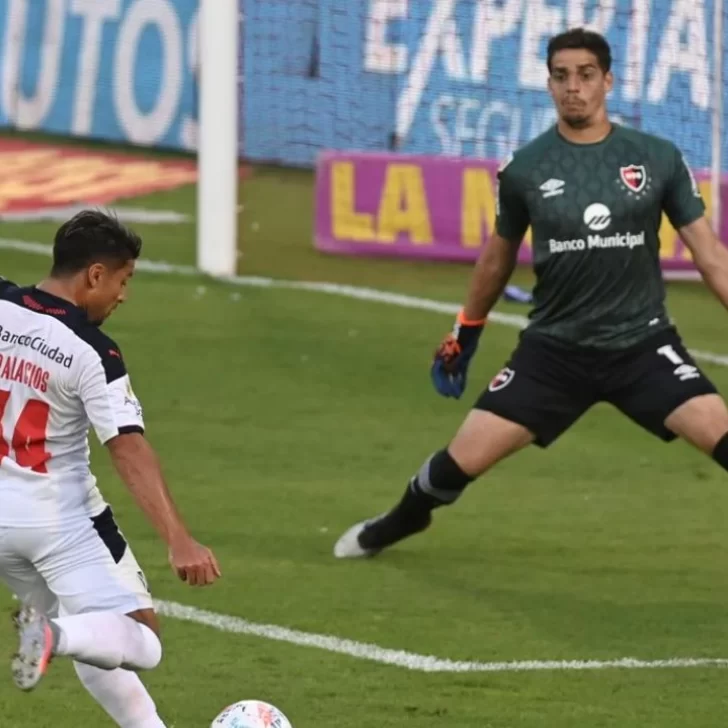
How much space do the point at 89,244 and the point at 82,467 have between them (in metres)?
0.64

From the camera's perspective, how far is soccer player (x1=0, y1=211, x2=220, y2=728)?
5746mm

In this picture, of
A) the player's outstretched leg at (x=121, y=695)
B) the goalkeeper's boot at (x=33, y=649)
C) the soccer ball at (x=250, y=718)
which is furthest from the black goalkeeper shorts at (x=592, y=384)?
the goalkeeper's boot at (x=33, y=649)

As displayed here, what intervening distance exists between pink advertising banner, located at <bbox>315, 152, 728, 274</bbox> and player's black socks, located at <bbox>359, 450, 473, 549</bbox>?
764 cm

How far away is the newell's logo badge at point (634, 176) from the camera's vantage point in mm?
8102

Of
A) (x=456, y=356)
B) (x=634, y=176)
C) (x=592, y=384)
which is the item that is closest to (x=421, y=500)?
(x=456, y=356)

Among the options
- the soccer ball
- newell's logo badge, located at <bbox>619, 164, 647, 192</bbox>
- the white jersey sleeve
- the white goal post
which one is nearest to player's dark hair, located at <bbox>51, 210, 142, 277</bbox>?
the white jersey sleeve

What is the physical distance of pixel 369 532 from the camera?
29.3 feet

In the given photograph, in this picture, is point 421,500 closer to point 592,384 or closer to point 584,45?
Result: point 592,384

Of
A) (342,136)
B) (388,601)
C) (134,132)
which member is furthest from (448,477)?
(134,132)

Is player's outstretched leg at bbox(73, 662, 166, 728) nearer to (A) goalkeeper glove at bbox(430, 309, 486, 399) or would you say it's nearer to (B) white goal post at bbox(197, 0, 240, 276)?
(A) goalkeeper glove at bbox(430, 309, 486, 399)

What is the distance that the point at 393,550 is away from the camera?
30.5 feet

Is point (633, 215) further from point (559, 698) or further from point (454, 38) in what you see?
point (454, 38)

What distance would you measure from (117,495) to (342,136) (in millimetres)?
9608

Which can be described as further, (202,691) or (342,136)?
(342,136)
